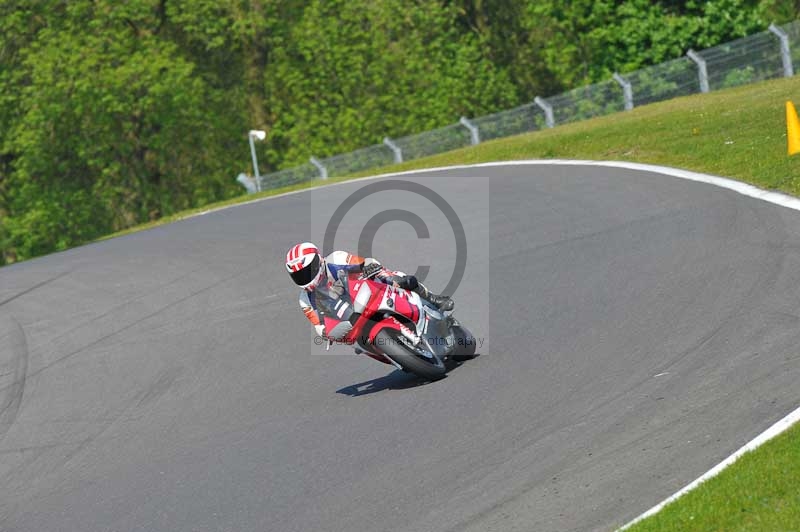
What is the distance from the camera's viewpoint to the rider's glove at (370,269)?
10877 mm

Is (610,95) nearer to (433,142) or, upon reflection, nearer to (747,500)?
(433,142)

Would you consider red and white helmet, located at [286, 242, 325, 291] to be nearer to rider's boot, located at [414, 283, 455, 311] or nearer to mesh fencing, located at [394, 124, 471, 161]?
rider's boot, located at [414, 283, 455, 311]

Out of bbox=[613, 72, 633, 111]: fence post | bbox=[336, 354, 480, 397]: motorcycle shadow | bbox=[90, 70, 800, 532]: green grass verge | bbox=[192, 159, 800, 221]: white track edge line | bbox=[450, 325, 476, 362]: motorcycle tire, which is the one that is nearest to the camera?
bbox=[90, 70, 800, 532]: green grass verge

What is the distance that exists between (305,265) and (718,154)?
35.7 feet

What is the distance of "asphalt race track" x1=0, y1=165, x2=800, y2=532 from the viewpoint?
7.99m

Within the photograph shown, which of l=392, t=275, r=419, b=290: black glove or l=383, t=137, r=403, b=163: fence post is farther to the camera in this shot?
l=383, t=137, r=403, b=163: fence post

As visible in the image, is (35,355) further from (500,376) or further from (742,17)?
(742,17)

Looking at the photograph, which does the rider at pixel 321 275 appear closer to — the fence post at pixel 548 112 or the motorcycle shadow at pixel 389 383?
the motorcycle shadow at pixel 389 383

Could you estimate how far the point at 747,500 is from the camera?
6410 millimetres

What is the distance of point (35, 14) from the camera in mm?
49781

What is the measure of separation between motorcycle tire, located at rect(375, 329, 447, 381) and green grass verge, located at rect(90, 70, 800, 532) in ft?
13.2

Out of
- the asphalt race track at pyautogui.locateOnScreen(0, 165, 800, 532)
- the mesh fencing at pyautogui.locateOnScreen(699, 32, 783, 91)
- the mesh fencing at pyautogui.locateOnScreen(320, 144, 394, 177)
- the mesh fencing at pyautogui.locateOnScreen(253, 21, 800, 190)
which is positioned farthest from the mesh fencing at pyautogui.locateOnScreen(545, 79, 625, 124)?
the asphalt race track at pyautogui.locateOnScreen(0, 165, 800, 532)

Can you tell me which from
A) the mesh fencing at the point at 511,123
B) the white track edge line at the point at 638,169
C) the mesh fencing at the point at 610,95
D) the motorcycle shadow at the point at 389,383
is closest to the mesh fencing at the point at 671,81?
the mesh fencing at the point at 610,95

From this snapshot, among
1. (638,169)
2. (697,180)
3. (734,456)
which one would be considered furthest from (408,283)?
(638,169)
